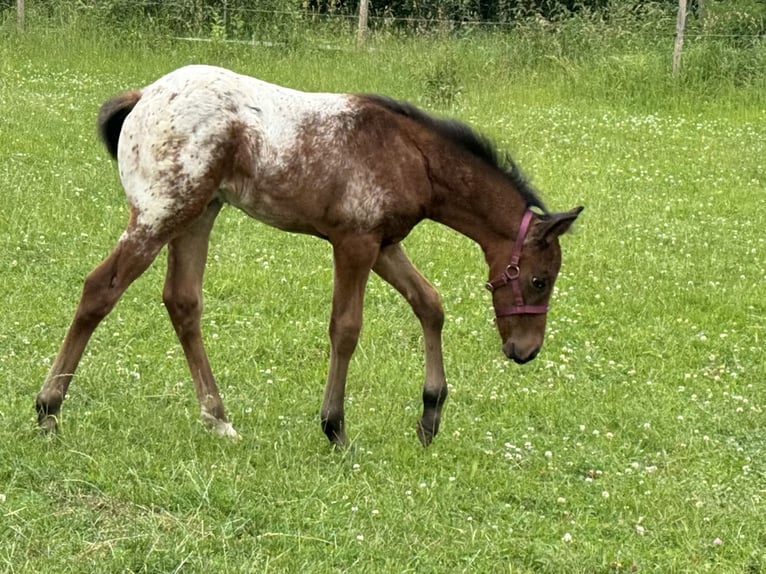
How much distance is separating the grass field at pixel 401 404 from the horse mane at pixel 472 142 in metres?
1.31

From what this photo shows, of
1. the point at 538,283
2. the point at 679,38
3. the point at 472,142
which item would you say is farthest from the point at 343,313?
the point at 679,38

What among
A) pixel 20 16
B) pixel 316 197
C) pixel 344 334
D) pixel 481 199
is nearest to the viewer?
pixel 316 197

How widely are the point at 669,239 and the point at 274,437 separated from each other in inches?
215

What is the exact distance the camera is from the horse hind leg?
5.40m

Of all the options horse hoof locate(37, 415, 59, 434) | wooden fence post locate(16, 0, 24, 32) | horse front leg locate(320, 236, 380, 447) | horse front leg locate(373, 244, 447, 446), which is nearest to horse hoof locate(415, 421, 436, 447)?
horse front leg locate(373, 244, 447, 446)

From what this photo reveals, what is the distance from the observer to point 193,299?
546 centimetres

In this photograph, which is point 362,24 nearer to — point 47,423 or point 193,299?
point 193,299

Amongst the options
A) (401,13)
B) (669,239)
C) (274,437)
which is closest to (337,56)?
(401,13)

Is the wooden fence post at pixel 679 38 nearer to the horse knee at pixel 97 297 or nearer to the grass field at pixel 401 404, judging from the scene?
the grass field at pixel 401 404

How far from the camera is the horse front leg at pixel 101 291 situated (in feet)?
16.2

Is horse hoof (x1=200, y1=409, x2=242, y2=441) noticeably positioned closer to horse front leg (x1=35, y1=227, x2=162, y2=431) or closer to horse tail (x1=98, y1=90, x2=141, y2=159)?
horse front leg (x1=35, y1=227, x2=162, y2=431)

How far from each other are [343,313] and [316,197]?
576mm

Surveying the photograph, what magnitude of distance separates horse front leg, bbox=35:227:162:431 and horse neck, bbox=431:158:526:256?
56.4 inches

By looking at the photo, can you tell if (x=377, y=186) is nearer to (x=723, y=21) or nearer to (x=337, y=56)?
(x=337, y=56)
